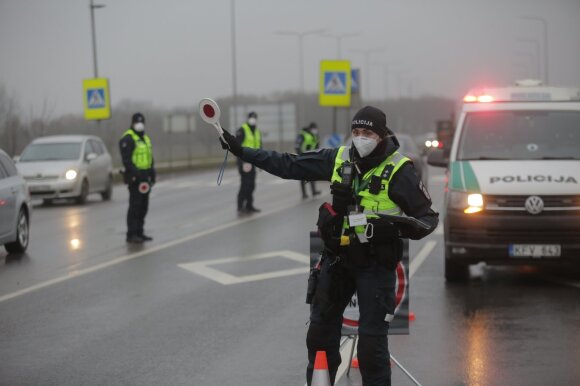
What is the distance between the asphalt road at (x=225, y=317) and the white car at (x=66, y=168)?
8610mm

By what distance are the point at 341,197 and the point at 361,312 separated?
63 centimetres

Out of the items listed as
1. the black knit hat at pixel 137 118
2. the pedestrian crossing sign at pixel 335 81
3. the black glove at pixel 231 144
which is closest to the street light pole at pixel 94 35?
the pedestrian crossing sign at pixel 335 81

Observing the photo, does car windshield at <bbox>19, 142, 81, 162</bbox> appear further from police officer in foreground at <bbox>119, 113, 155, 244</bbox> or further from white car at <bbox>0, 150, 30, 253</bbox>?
white car at <bbox>0, 150, 30, 253</bbox>

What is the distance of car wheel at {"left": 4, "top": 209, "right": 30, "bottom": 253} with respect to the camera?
1523cm

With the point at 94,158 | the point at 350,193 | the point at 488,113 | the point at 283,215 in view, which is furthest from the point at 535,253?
the point at 94,158

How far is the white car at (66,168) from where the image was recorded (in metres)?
25.5

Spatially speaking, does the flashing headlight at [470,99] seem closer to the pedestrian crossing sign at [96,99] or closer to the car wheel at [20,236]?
the car wheel at [20,236]

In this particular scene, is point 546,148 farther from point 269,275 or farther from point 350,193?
point 350,193

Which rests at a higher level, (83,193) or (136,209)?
(136,209)

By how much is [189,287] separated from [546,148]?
4.32m

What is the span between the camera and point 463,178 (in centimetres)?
1158

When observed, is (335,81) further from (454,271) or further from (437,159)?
(454,271)

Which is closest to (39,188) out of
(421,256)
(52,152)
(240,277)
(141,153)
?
(52,152)

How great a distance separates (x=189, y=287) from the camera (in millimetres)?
11719
